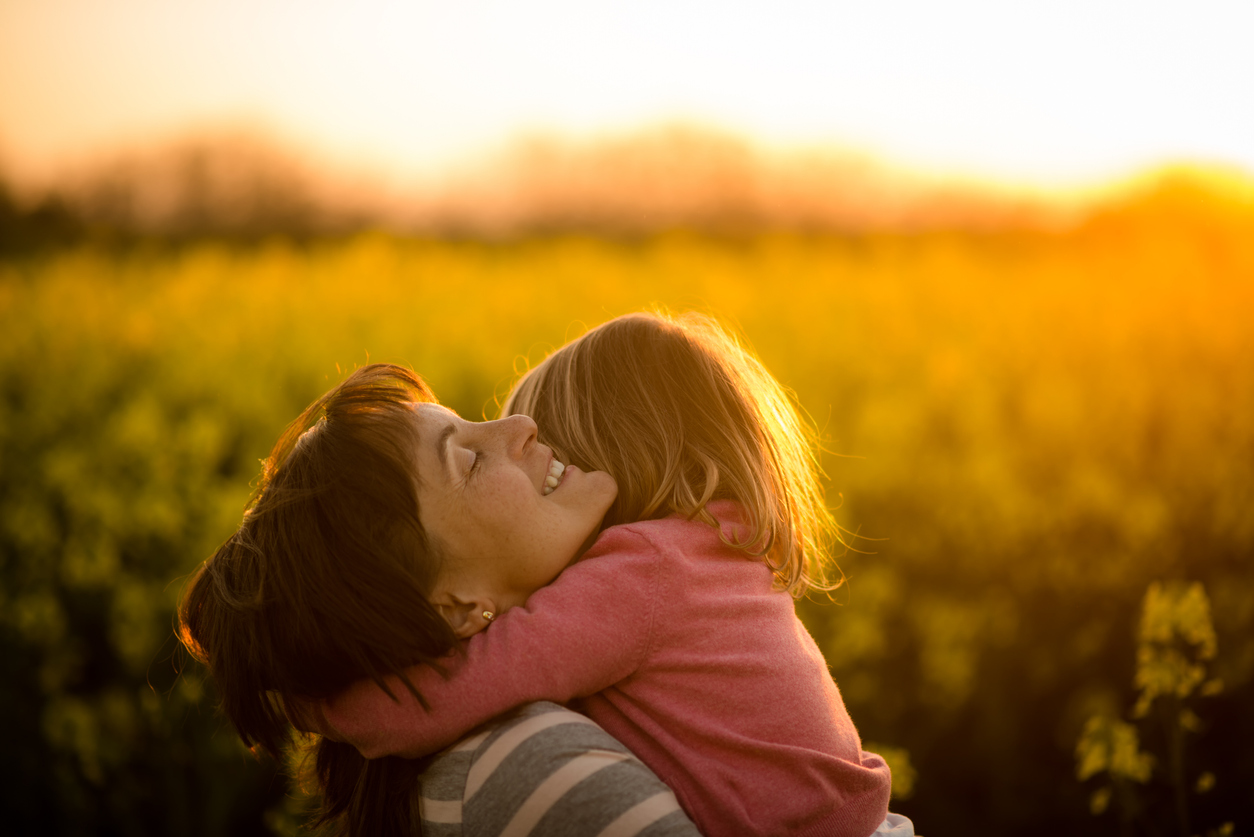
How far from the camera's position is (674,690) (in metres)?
1.30

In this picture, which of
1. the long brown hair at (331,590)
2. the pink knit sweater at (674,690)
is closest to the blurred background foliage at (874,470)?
the long brown hair at (331,590)

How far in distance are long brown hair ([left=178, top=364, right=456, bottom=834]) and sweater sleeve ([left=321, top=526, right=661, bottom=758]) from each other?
0.12ft

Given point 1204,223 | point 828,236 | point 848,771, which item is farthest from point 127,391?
point 1204,223

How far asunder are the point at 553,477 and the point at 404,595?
298mm

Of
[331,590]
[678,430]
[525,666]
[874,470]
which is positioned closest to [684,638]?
[525,666]

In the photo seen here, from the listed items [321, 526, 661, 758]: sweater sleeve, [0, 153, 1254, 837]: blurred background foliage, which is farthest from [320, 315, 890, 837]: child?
[0, 153, 1254, 837]: blurred background foliage

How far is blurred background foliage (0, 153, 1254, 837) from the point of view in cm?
305

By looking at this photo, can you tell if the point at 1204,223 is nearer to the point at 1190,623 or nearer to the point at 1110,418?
the point at 1110,418

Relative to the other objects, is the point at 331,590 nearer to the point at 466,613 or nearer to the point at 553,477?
the point at 466,613

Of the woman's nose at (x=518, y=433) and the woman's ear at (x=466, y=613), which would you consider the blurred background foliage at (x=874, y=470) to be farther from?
the woman's ear at (x=466, y=613)

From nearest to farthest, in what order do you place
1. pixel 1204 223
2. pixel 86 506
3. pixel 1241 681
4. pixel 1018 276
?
pixel 1241 681, pixel 86 506, pixel 1018 276, pixel 1204 223

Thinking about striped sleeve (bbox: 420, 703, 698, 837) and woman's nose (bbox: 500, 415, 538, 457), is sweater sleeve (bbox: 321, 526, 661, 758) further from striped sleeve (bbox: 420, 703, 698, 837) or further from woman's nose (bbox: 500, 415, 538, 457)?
woman's nose (bbox: 500, 415, 538, 457)

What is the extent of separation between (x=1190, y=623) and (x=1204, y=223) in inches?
351

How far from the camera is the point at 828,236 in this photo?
1211cm
